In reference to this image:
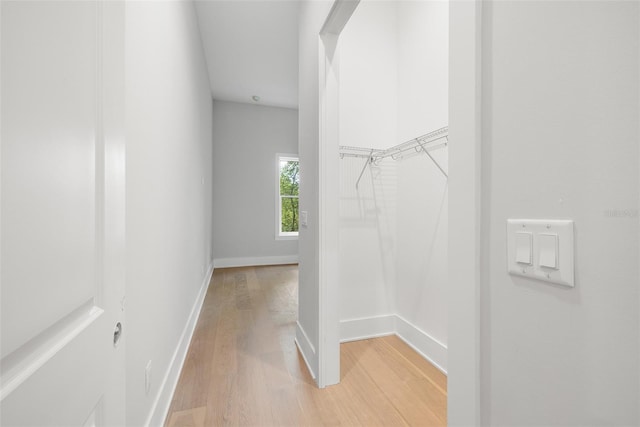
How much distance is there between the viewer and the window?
5.43m

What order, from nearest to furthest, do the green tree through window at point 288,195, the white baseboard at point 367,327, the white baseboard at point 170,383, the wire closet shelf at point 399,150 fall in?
the white baseboard at point 170,383 < the wire closet shelf at point 399,150 < the white baseboard at point 367,327 < the green tree through window at point 288,195

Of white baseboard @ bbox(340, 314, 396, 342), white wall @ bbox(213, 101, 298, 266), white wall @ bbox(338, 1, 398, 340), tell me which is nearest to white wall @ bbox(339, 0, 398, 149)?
white wall @ bbox(338, 1, 398, 340)

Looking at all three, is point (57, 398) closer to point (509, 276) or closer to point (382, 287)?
point (509, 276)

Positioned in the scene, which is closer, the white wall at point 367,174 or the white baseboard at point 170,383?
the white baseboard at point 170,383

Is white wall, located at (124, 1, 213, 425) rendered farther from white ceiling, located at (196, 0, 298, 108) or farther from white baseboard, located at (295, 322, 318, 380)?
white baseboard, located at (295, 322, 318, 380)

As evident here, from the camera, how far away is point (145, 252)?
118cm

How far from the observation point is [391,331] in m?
2.31

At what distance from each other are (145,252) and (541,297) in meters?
1.35

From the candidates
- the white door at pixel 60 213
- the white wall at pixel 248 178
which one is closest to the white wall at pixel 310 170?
the white door at pixel 60 213

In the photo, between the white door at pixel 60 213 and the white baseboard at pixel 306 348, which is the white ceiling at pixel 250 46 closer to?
the white door at pixel 60 213

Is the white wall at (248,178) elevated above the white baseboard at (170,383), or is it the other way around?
the white wall at (248,178)

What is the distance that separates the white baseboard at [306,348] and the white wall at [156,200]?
823 mm

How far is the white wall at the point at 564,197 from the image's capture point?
0.38 m

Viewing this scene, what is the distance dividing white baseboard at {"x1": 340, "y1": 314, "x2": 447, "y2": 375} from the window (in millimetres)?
3330
